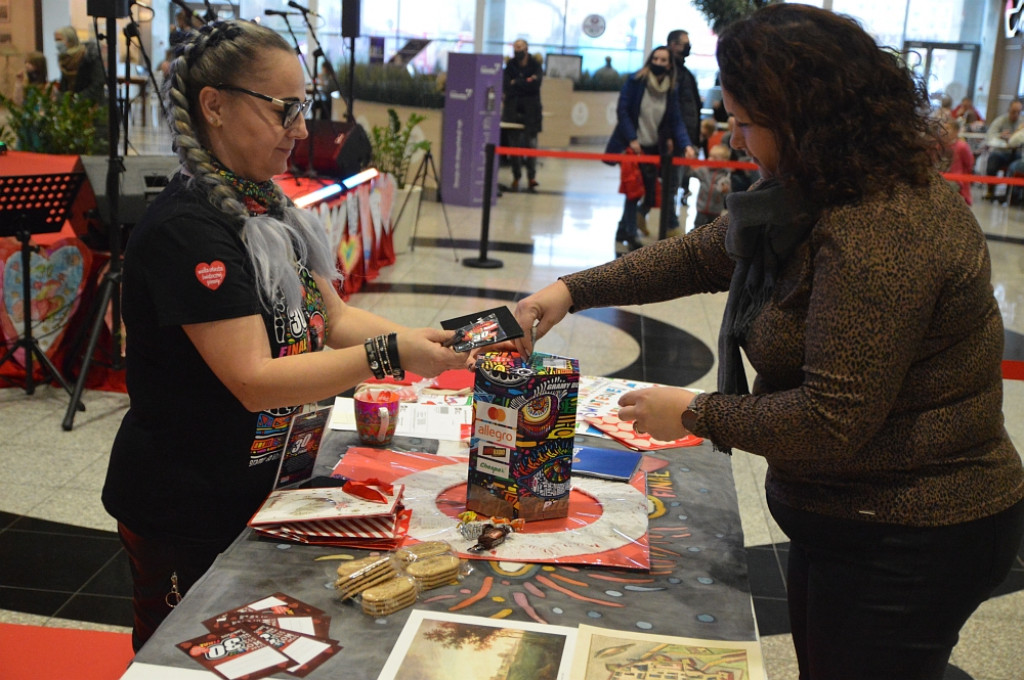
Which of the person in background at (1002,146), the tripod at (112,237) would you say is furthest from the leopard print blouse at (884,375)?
the person in background at (1002,146)

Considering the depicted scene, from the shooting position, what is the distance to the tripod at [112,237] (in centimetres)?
402

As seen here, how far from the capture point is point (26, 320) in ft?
13.8

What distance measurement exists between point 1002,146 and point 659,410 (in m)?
13.3

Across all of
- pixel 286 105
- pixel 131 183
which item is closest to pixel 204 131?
pixel 286 105

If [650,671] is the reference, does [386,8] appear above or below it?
above

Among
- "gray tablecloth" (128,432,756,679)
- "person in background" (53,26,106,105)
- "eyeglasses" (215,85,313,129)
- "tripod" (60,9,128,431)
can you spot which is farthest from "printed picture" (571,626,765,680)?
"person in background" (53,26,106,105)

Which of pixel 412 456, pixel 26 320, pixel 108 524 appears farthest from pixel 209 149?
pixel 26 320

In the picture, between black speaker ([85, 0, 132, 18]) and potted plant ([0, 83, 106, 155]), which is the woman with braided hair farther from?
potted plant ([0, 83, 106, 155])

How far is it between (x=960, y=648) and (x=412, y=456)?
5.80 ft

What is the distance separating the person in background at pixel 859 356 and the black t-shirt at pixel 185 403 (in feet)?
2.00

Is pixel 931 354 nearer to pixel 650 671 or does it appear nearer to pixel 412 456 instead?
pixel 650 671

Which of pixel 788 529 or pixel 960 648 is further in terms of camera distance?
pixel 960 648

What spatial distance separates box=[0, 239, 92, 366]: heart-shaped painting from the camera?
4355 millimetres

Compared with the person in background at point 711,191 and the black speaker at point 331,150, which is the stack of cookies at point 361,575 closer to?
the black speaker at point 331,150
